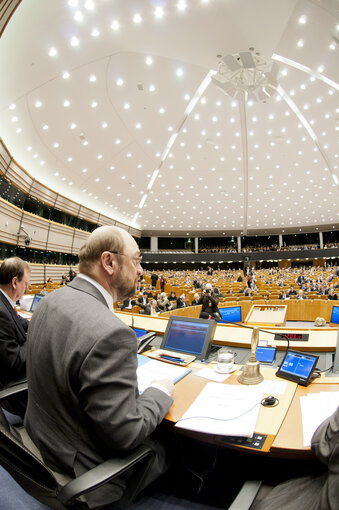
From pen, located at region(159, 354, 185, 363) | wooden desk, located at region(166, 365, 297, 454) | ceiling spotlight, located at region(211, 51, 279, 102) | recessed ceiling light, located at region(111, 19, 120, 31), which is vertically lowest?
wooden desk, located at region(166, 365, 297, 454)

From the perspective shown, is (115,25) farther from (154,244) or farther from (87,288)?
(154,244)

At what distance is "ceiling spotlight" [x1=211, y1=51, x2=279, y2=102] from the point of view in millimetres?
11086

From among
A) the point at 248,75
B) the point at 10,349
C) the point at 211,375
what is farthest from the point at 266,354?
the point at 248,75

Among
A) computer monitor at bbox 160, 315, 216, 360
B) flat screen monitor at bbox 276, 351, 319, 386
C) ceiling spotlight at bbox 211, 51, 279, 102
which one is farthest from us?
ceiling spotlight at bbox 211, 51, 279, 102

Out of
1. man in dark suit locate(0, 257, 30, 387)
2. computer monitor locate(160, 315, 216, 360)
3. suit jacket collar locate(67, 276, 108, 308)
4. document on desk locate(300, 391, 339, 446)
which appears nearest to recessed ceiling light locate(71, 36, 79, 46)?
man in dark suit locate(0, 257, 30, 387)

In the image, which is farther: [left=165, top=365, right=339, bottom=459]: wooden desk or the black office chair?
[left=165, top=365, right=339, bottom=459]: wooden desk

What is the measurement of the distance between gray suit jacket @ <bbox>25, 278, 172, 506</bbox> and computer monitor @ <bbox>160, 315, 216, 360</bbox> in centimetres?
98

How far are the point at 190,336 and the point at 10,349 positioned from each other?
58.4 inches

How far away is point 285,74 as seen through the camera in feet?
42.2

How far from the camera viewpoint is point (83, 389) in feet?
3.22

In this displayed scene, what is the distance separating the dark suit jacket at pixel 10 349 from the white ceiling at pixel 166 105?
8.51m

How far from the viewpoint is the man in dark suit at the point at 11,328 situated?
6.89ft

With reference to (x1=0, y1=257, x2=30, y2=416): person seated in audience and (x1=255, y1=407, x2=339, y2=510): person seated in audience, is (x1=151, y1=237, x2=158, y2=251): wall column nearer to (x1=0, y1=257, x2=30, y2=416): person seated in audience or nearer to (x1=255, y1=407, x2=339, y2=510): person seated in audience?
(x1=0, y1=257, x2=30, y2=416): person seated in audience

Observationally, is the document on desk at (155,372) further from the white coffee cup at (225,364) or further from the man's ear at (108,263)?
the man's ear at (108,263)
